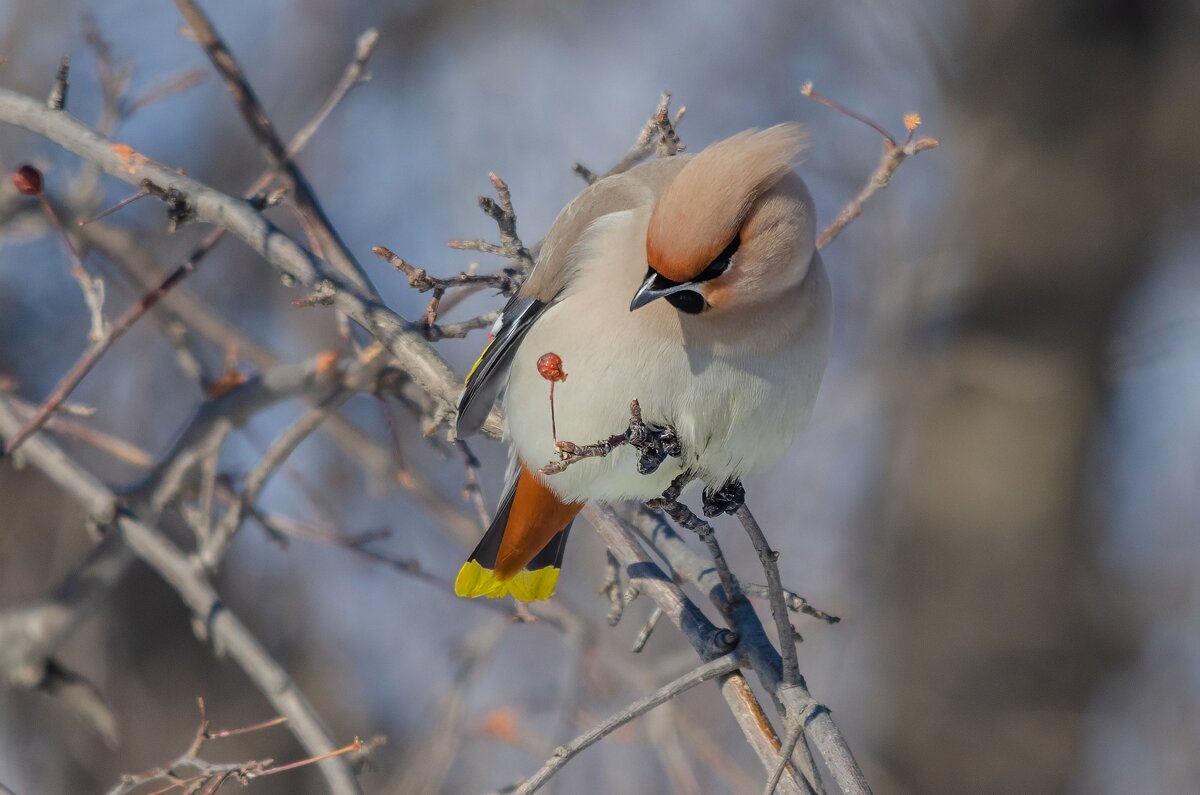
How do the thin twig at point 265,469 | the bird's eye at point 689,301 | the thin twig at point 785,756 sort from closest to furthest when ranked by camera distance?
1. the thin twig at point 785,756
2. the bird's eye at point 689,301
3. the thin twig at point 265,469

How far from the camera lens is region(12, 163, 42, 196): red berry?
261 centimetres

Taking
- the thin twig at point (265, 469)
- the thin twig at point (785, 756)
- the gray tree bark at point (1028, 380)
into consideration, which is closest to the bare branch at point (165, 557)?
the thin twig at point (265, 469)

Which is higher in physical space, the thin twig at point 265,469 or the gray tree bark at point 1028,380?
the gray tree bark at point 1028,380

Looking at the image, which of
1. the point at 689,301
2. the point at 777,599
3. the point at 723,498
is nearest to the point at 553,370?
the point at 689,301

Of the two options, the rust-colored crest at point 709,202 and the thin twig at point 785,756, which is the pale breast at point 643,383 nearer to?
the rust-colored crest at point 709,202

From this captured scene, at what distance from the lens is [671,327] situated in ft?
8.25

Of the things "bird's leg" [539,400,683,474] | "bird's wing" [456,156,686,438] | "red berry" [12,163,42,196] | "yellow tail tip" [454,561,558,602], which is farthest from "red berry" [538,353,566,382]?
"red berry" [12,163,42,196]

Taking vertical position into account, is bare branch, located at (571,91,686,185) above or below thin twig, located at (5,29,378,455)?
above

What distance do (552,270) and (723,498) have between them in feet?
2.19

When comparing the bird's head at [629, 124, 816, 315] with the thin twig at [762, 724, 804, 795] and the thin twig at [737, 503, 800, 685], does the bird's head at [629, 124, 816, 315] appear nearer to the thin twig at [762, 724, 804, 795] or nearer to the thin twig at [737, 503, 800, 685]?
the thin twig at [737, 503, 800, 685]

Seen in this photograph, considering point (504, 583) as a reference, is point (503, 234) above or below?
above

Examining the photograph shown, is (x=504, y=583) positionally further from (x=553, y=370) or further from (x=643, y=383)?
(x=553, y=370)

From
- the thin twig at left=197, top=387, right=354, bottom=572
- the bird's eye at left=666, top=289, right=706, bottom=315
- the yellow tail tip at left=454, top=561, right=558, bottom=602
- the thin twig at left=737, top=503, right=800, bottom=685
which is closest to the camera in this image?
the thin twig at left=737, top=503, right=800, bottom=685

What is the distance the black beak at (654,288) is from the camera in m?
2.28
